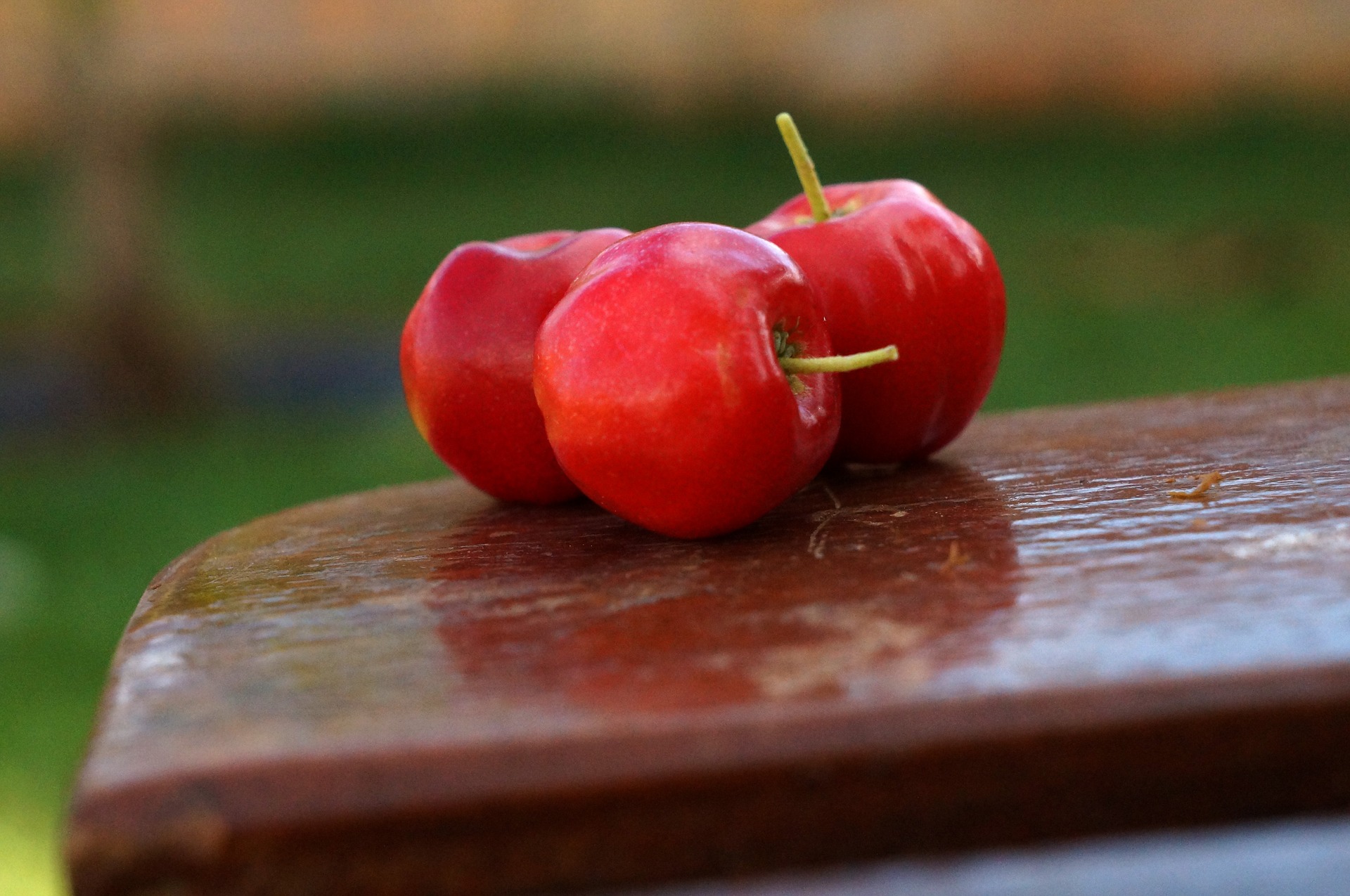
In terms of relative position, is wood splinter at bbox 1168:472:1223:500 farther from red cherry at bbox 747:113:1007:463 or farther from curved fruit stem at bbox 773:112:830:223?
curved fruit stem at bbox 773:112:830:223

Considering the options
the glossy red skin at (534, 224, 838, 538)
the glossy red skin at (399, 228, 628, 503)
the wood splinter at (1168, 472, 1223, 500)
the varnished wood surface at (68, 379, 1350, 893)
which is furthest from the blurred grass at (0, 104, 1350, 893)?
the wood splinter at (1168, 472, 1223, 500)

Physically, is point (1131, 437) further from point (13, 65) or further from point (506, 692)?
point (13, 65)

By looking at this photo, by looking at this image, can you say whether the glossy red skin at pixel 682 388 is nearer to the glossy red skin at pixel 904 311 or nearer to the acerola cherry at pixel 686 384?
the acerola cherry at pixel 686 384

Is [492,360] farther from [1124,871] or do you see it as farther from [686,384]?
[1124,871]

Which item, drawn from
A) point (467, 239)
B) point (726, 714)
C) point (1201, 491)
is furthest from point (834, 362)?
point (467, 239)

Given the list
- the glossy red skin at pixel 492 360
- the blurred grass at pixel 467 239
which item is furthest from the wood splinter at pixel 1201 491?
the blurred grass at pixel 467 239
